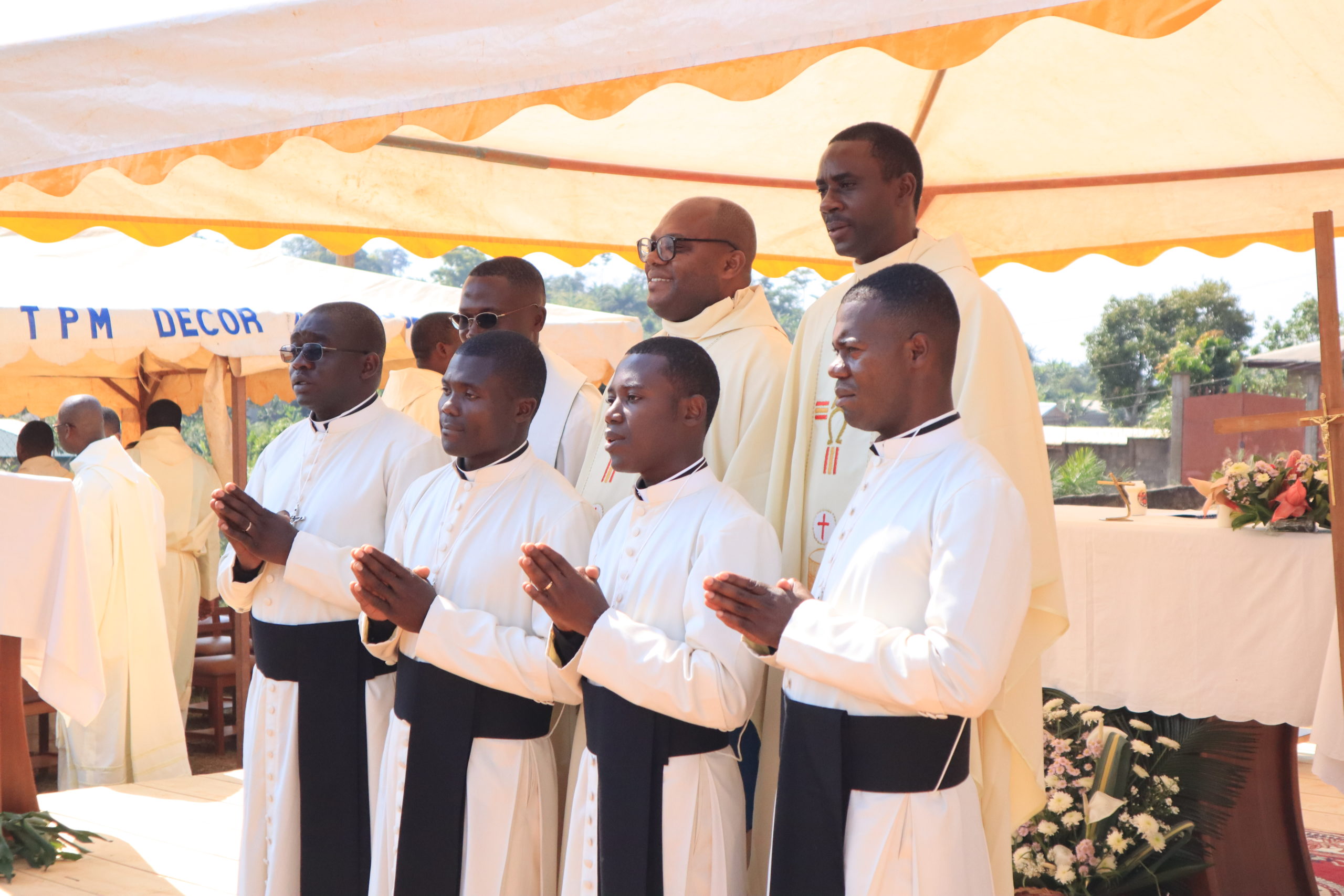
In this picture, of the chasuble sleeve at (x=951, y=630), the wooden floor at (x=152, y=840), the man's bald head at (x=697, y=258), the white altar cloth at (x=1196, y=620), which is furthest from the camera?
the wooden floor at (x=152, y=840)

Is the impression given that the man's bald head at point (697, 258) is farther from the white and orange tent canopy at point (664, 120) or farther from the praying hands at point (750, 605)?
the praying hands at point (750, 605)

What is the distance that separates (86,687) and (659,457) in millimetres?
3863

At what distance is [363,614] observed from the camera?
3285 mm

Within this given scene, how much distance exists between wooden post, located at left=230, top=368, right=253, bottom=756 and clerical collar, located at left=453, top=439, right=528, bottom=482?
5.32 metres

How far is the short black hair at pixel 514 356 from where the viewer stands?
3379mm

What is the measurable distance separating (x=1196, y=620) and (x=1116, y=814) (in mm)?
942

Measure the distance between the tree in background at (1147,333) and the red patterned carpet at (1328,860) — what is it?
130ft

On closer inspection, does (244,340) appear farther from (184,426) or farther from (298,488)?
(184,426)

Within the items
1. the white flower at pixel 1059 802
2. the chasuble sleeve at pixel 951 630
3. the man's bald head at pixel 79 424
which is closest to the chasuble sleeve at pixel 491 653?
the chasuble sleeve at pixel 951 630

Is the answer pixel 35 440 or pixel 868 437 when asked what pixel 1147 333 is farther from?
pixel 868 437

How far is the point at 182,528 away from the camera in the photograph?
973cm

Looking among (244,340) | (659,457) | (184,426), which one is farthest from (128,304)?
(184,426)

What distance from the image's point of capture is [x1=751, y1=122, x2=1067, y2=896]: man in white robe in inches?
108

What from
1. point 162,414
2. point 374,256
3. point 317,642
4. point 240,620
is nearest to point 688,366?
point 317,642
